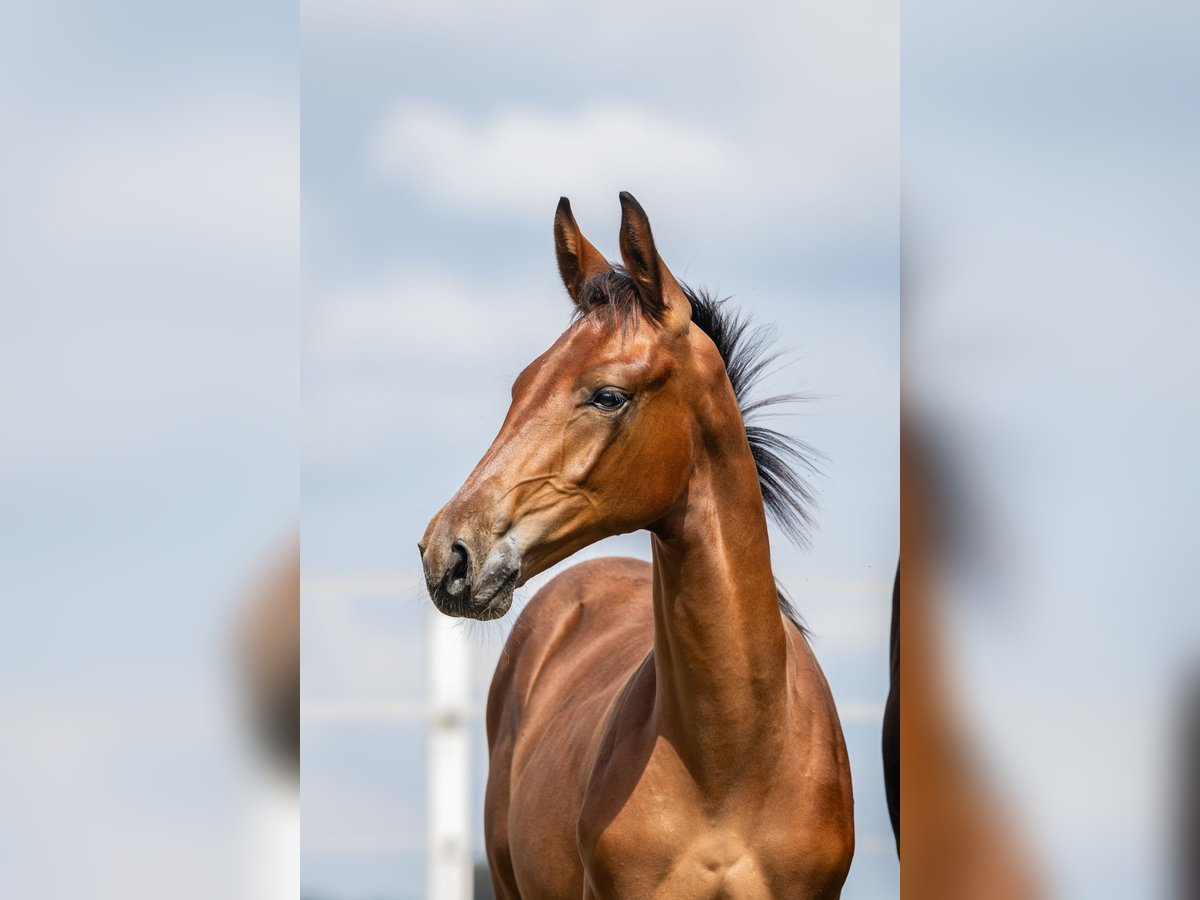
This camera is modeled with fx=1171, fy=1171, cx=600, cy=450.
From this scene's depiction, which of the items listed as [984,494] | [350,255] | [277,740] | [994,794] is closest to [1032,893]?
[994,794]

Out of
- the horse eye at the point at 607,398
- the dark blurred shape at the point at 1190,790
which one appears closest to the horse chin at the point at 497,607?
the horse eye at the point at 607,398

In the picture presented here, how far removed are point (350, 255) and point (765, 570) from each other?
4.13 ft

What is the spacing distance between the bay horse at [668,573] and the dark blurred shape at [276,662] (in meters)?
0.84

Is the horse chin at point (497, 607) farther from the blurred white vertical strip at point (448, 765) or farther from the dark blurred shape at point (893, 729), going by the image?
the blurred white vertical strip at point (448, 765)

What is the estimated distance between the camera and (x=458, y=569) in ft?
6.04

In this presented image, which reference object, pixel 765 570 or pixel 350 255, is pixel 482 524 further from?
pixel 350 255

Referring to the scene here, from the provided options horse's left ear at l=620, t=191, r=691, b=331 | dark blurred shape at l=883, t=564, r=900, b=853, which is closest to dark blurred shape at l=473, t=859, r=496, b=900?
dark blurred shape at l=883, t=564, r=900, b=853

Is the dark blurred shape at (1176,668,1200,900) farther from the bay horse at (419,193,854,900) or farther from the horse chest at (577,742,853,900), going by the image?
the horse chest at (577,742,853,900)

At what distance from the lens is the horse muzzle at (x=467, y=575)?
5.96 ft

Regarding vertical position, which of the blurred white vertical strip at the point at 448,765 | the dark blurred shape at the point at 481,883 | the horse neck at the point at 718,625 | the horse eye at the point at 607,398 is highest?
the horse eye at the point at 607,398

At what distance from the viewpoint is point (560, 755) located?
115 inches

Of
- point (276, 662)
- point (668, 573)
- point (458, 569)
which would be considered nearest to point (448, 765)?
point (668, 573)

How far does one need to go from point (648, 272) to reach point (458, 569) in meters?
0.65

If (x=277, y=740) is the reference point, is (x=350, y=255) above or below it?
above
